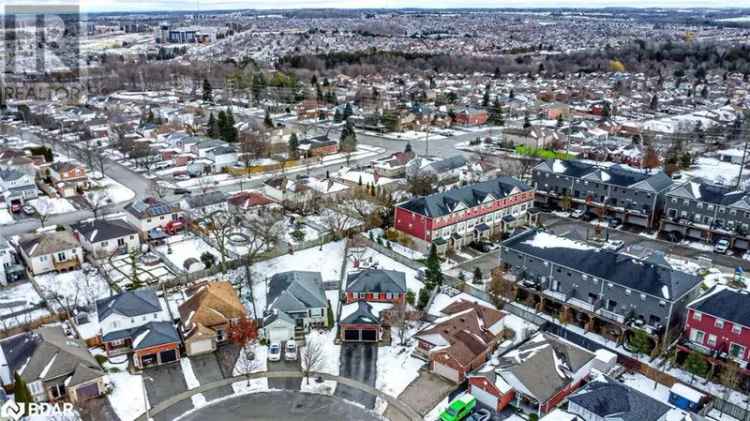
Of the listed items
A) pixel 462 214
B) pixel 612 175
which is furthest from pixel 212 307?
pixel 612 175

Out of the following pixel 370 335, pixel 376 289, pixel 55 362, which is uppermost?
pixel 376 289

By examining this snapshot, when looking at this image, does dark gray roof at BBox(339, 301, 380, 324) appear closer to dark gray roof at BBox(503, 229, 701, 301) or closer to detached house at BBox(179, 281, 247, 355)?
detached house at BBox(179, 281, 247, 355)

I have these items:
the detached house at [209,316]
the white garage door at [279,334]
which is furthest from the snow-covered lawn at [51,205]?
the white garage door at [279,334]

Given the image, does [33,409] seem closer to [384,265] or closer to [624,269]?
[384,265]

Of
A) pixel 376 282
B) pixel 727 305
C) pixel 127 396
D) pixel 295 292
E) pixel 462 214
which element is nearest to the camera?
pixel 127 396

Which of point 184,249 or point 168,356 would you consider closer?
point 168,356

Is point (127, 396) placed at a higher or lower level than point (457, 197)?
lower
